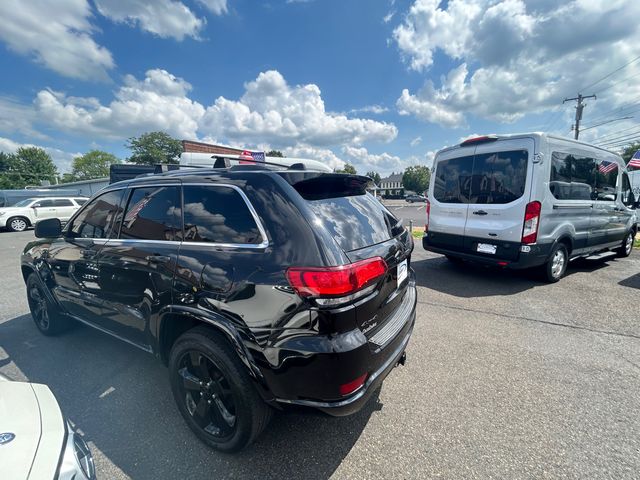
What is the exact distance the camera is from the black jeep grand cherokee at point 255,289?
1589 mm

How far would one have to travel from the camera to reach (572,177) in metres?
4.98

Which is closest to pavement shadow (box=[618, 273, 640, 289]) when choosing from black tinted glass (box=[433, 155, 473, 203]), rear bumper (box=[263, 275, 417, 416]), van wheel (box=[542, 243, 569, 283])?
van wheel (box=[542, 243, 569, 283])

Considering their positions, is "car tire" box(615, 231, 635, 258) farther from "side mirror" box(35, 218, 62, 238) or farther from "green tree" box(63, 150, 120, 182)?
"green tree" box(63, 150, 120, 182)

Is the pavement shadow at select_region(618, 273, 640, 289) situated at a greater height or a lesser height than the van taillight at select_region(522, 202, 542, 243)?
lesser

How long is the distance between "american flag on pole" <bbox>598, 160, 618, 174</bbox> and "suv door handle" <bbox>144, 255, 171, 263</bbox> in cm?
782

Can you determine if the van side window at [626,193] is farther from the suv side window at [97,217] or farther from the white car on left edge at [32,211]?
the white car on left edge at [32,211]

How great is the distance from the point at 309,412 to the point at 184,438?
1.11m

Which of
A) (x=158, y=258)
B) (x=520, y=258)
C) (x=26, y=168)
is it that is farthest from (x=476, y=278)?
(x=26, y=168)

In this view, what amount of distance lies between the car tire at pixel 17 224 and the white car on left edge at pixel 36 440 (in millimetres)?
19268

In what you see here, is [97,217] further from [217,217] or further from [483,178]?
[483,178]

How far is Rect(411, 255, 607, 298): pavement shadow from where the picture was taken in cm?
490

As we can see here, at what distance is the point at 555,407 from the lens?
2.26 metres

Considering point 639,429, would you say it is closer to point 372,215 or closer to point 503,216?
point 372,215

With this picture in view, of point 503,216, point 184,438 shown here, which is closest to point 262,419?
point 184,438
